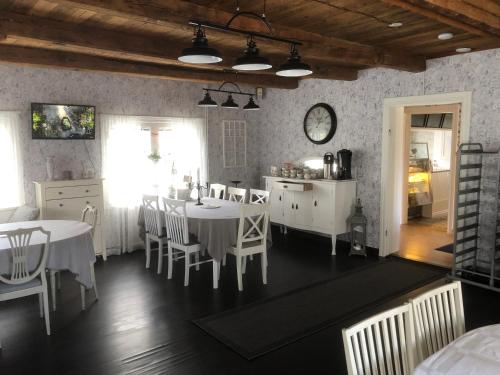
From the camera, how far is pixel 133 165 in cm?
600

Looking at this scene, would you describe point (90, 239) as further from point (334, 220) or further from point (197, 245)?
point (334, 220)

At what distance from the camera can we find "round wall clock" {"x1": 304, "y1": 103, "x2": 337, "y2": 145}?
6277 millimetres

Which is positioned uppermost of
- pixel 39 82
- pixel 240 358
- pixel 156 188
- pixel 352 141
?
pixel 39 82

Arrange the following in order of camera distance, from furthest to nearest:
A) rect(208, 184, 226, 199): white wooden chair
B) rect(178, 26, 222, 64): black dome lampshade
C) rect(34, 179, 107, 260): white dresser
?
1. rect(208, 184, 226, 199): white wooden chair
2. rect(34, 179, 107, 260): white dresser
3. rect(178, 26, 222, 64): black dome lampshade

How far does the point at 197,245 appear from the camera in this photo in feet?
15.0

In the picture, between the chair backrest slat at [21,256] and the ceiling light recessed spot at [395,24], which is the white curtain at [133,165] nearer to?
the chair backrest slat at [21,256]

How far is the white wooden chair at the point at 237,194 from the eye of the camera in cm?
572

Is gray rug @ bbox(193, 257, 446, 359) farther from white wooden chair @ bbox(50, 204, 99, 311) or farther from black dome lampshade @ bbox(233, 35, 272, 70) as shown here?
black dome lampshade @ bbox(233, 35, 272, 70)

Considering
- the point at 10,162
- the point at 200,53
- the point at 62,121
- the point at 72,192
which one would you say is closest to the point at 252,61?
the point at 200,53

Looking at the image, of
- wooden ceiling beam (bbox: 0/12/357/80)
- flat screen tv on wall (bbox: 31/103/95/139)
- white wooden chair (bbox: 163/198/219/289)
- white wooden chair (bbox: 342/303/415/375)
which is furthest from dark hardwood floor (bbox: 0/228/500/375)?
wooden ceiling beam (bbox: 0/12/357/80)

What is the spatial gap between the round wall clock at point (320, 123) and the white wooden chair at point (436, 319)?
438cm

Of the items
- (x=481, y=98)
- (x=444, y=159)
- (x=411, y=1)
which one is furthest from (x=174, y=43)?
(x=444, y=159)

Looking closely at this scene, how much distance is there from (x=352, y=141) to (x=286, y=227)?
190cm

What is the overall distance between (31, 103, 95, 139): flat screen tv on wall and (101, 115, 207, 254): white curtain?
218mm
